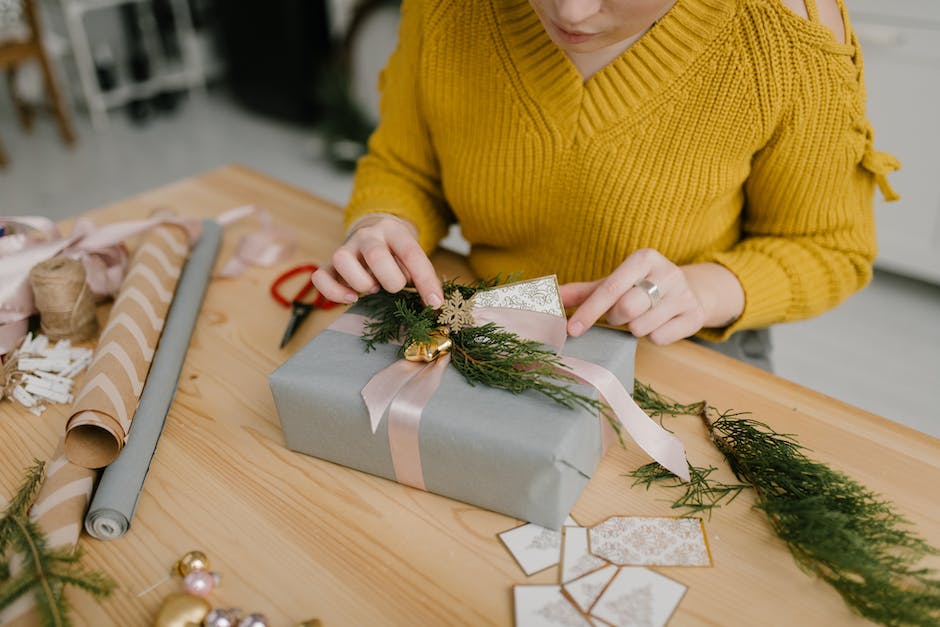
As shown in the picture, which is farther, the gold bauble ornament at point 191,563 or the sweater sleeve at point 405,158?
the sweater sleeve at point 405,158

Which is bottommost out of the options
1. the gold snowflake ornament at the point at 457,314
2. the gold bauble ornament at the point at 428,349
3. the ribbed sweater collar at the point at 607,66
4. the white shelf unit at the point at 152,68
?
the white shelf unit at the point at 152,68

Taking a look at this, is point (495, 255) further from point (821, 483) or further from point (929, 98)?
point (929, 98)

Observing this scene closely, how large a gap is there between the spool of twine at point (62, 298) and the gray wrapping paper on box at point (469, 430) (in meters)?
0.34

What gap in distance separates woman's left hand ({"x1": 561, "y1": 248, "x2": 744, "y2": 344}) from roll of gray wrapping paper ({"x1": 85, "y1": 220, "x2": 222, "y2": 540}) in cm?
44

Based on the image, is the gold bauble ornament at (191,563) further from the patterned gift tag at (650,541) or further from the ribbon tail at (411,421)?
the patterned gift tag at (650,541)

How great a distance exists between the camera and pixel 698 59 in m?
0.82

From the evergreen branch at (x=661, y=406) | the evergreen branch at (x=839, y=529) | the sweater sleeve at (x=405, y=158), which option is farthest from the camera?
the sweater sleeve at (x=405, y=158)

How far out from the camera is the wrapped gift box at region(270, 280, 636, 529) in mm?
605

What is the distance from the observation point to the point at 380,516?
0.66 metres

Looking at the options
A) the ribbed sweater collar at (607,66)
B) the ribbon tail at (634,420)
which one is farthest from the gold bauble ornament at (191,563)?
the ribbed sweater collar at (607,66)

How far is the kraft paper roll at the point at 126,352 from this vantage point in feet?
2.28

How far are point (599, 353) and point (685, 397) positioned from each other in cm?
15

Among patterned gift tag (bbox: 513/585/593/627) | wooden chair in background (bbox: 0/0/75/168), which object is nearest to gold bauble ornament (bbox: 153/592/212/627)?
patterned gift tag (bbox: 513/585/593/627)

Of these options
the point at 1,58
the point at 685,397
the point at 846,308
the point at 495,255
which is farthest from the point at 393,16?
the point at 685,397
